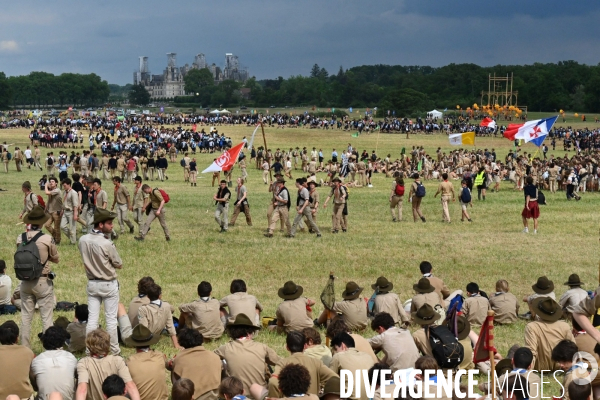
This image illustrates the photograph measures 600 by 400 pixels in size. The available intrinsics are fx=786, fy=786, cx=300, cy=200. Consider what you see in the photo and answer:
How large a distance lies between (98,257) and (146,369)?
252 cm

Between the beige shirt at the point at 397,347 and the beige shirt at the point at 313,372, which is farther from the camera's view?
the beige shirt at the point at 397,347

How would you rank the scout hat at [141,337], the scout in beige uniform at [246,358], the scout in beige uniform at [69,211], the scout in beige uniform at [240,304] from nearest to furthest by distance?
the scout hat at [141,337], the scout in beige uniform at [246,358], the scout in beige uniform at [240,304], the scout in beige uniform at [69,211]

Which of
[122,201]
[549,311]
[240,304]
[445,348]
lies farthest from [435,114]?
[445,348]

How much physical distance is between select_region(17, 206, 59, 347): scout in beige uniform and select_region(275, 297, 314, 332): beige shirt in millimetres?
3654

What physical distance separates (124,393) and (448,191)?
2046 cm

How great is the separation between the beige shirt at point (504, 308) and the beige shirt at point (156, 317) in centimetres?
590

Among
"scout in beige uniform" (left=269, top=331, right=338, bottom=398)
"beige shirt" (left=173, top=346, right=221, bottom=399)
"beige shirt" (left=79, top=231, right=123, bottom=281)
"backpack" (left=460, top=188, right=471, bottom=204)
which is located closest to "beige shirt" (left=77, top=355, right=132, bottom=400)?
"beige shirt" (left=173, top=346, right=221, bottom=399)

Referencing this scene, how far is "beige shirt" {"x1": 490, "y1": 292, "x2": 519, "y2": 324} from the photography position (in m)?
14.1

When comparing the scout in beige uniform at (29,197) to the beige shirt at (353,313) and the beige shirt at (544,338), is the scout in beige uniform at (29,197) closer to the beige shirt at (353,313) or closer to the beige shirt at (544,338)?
the beige shirt at (353,313)

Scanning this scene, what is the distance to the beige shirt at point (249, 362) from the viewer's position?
953 cm

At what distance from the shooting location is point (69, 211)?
70.7 feet

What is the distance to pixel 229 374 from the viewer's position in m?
9.59

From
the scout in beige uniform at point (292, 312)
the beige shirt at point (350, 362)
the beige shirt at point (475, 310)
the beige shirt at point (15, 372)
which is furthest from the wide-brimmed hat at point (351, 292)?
the beige shirt at point (15, 372)

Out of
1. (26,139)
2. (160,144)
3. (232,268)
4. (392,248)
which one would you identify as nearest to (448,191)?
(392,248)
